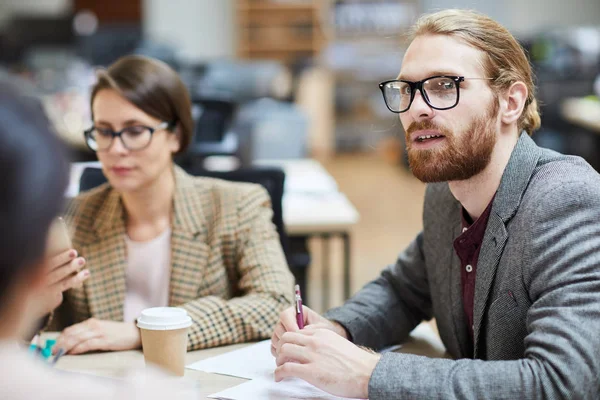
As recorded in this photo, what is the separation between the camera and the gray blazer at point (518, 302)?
4.23 ft

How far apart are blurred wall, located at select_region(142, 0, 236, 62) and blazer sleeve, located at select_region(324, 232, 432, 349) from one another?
10.2m

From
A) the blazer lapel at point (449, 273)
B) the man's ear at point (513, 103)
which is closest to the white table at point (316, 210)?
the blazer lapel at point (449, 273)

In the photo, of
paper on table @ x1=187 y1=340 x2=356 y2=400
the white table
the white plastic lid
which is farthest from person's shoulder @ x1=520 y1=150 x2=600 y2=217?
the white table

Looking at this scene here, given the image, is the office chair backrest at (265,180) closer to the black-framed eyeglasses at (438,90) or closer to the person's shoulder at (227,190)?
the person's shoulder at (227,190)

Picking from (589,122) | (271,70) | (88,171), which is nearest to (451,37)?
(88,171)

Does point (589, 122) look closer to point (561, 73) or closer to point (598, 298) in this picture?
point (561, 73)

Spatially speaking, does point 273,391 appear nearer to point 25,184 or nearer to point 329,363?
point 329,363

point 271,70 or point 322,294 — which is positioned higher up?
point 271,70

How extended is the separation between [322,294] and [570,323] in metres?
3.55

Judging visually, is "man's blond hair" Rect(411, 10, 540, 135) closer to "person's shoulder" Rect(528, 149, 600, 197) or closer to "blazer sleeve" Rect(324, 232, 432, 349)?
"person's shoulder" Rect(528, 149, 600, 197)

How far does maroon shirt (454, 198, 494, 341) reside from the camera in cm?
165

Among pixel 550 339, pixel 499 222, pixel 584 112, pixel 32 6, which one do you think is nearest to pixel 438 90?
pixel 499 222

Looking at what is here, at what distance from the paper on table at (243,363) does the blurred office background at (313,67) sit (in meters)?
2.79

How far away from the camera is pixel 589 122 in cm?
640
